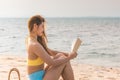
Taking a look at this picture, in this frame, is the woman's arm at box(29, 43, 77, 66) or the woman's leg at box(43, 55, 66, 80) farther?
the woman's leg at box(43, 55, 66, 80)

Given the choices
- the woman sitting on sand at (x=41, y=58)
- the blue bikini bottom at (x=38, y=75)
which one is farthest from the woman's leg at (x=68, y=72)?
the blue bikini bottom at (x=38, y=75)

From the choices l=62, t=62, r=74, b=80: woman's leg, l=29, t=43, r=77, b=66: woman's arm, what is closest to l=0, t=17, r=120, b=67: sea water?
l=62, t=62, r=74, b=80: woman's leg

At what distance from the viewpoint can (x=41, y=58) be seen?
15.5 feet

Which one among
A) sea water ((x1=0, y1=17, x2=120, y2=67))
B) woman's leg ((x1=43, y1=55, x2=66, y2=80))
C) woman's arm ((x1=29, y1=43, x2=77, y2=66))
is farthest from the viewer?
sea water ((x1=0, y1=17, x2=120, y2=67))

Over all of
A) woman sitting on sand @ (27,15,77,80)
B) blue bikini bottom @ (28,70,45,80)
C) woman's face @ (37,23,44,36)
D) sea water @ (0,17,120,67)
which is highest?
woman's face @ (37,23,44,36)

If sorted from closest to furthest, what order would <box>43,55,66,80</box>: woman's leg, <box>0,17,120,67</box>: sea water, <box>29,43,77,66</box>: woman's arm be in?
1. <box>29,43,77,66</box>: woman's arm
2. <box>43,55,66,80</box>: woman's leg
3. <box>0,17,120,67</box>: sea water

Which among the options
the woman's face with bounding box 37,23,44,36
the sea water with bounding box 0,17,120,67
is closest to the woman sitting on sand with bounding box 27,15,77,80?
the woman's face with bounding box 37,23,44,36

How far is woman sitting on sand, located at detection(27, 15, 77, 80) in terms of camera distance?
185 inches

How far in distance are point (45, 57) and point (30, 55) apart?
8.9 inches

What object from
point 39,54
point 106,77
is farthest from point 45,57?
point 106,77

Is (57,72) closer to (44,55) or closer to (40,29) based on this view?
(44,55)

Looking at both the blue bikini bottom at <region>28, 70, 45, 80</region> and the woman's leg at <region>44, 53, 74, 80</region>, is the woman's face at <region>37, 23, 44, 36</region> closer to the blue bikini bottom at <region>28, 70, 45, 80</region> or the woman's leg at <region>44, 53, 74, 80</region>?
the woman's leg at <region>44, 53, 74, 80</region>

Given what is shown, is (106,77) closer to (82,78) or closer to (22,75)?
(82,78)

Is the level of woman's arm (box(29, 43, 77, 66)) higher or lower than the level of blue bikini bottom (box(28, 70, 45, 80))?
higher
